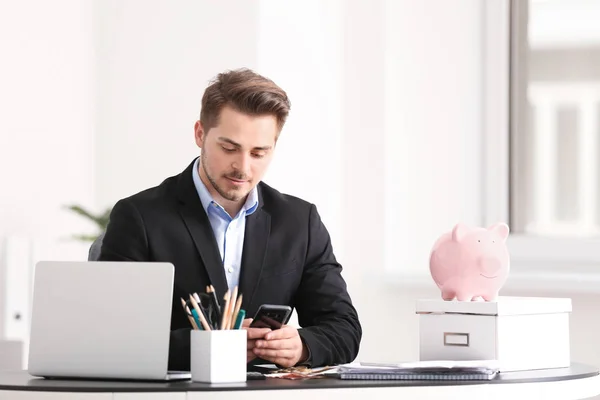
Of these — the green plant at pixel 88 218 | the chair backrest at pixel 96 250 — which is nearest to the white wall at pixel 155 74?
the green plant at pixel 88 218

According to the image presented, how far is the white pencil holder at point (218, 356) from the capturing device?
1.65 meters

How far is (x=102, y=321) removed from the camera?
1717 mm

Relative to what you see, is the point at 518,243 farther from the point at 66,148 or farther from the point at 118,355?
the point at 118,355

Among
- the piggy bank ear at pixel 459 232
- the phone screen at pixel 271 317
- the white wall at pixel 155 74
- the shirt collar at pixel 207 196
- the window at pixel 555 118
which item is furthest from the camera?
the white wall at pixel 155 74

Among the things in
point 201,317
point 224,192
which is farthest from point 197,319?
point 224,192

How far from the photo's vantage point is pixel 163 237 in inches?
85.3

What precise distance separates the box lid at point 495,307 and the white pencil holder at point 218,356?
0.47 metres

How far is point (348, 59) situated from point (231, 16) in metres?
0.48

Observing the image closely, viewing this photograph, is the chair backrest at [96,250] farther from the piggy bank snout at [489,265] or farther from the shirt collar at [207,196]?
the piggy bank snout at [489,265]

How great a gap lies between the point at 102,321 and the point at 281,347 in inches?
14.5

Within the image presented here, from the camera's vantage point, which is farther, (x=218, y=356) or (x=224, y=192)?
(x=224, y=192)

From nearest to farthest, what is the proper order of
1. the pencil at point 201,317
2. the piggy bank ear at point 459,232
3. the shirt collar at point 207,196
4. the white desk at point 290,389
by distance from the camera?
1. the white desk at point 290,389
2. the pencil at point 201,317
3. the piggy bank ear at point 459,232
4. the shirt collar at point 207,196

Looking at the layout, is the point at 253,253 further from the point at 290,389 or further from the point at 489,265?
the point at 290,389

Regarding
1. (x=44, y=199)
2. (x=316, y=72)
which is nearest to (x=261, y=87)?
(x=316, y=72)
